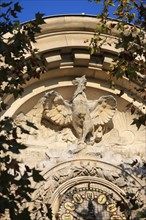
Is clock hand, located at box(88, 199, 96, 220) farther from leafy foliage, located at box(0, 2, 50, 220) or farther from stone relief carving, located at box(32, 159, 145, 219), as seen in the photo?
leafy foliage, located at box(0, 2, 50, 220)

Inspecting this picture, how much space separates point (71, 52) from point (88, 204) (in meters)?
2.29

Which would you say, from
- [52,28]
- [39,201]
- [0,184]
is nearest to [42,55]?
[52,28]

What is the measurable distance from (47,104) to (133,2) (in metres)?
2.35

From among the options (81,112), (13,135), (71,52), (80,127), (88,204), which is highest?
(71,52)

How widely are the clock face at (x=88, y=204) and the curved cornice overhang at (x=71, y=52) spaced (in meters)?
1.52

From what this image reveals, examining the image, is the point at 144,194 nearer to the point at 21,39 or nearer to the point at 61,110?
the point at 61,110

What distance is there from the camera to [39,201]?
791cm

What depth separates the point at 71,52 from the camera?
9.11 m

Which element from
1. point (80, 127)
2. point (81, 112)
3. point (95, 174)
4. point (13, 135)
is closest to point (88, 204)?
point (95, 174)

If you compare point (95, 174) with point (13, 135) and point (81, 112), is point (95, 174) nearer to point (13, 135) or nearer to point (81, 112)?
point (81, 112)

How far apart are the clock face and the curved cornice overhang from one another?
4.99 ft

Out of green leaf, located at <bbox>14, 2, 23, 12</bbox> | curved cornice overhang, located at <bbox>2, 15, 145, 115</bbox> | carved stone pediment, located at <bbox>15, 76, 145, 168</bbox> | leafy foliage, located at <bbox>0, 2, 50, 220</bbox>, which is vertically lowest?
leafy foliage, located at <bbox>0, 2, 50, 220</bbox>

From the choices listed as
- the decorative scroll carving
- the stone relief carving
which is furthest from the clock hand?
the decorative scroll carving

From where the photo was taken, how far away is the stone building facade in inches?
326
